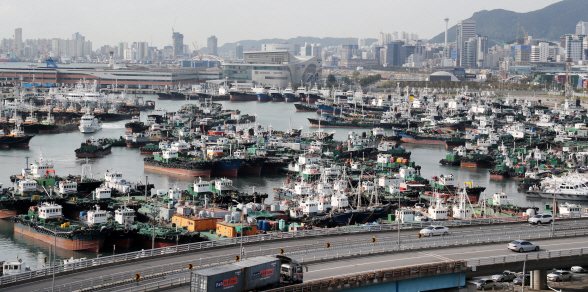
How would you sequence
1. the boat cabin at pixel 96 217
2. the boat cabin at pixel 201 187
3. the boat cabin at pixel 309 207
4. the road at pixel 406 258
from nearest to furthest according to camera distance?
the road at pixel 406 258 → the boat cabin at pixel 96 217 → the boat cabin at pixel 309 207 → the boat cabin at pixel 201 187

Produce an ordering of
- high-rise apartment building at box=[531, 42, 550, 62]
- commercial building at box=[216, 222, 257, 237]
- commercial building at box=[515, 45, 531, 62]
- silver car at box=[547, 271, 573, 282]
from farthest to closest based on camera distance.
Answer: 1. high-rise apartment building at box=[531, 42, 550, 62]
2. commercial building at box=[515, 45, 531, 62]
3. commercial building at box=[216, 222, 257, 237]
4. silver car at box=[547, 271, 573, 282]

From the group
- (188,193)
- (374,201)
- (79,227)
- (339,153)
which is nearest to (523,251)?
(374,201)

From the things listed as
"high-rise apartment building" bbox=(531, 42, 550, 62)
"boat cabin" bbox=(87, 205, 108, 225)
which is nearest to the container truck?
"boat cabin" bbox=(87, 205, 108, 225)

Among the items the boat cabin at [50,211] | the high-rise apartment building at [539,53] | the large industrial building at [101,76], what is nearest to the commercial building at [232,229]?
the boat cabin at [50,211]

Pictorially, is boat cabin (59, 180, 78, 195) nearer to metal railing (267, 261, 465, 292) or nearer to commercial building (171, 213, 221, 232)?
commercial building (171, 213, 221, 232)

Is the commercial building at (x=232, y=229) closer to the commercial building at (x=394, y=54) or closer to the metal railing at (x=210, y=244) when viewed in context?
the metal railing at (x=210, y=244)

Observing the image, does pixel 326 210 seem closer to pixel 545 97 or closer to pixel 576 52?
pixel 545 97
